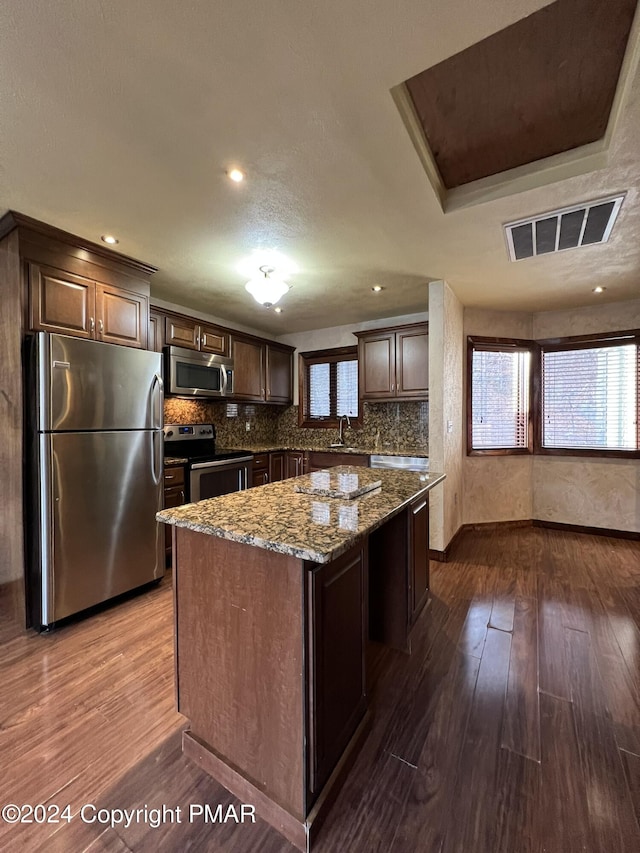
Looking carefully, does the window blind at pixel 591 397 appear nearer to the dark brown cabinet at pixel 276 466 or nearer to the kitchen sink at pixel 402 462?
the kitchen sink at pixel 402 462

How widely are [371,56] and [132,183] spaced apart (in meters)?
1.28

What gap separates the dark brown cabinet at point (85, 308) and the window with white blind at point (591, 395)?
4235 millimetres

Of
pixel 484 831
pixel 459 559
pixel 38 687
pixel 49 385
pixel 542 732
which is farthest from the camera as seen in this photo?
pixel 459 559

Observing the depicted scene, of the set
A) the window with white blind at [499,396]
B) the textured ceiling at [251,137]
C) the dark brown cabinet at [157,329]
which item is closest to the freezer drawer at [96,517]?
the dark brown cabinet at [157,329]

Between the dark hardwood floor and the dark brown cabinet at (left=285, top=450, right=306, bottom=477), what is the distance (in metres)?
2.39

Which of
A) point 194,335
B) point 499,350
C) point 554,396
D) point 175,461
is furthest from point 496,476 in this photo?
point 194,335

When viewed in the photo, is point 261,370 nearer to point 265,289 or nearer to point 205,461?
point 205,461

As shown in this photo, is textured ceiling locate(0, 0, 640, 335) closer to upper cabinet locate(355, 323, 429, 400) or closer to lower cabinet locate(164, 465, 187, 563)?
upper cabinet locate(355, 323, 429, 400)

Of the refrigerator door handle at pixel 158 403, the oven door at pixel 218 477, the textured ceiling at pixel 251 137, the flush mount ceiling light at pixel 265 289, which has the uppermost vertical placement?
the textured ceiling at pixel 251 137

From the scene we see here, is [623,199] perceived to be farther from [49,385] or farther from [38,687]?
[38,687]

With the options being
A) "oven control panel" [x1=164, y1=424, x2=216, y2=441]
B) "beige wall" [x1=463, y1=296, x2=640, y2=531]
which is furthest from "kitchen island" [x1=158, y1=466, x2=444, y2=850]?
"beige wall" [x1=463, y1=296, x2=640, y2=531]

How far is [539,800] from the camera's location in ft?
3.98

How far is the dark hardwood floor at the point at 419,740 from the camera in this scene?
1123 millimetres

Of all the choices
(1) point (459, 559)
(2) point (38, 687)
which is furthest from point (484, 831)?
(1) point (459, 559)
